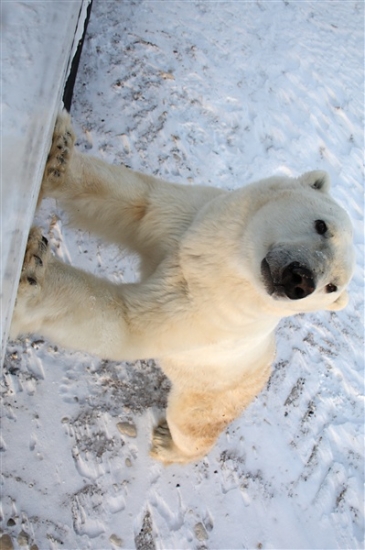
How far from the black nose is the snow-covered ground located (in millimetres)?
1868

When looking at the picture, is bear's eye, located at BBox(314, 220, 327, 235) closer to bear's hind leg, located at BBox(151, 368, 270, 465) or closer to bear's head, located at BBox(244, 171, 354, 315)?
bear's head, located at BBox(244, 171, 354, 315)

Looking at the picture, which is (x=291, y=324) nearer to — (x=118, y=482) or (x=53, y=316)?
(x=118, y=482)

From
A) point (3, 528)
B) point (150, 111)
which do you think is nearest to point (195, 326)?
point (3, 528)

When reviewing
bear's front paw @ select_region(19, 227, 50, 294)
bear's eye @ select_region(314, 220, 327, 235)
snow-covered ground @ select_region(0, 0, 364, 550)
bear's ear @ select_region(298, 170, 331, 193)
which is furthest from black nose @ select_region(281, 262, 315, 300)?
snow-covered ground @ select_region(0, 0, 364, 550)

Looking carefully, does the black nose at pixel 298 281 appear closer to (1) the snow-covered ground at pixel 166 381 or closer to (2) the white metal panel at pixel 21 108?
(2) the white metal panel at pixel 21 108

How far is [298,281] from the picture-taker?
199cm

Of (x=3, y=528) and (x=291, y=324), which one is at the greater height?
(x=291, y=324)

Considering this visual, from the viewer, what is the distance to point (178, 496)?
3.39 metres

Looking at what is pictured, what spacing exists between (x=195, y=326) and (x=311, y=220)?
2.48 ft

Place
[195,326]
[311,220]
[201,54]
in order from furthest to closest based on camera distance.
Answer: [201,54]
[195,326]
[311,220]

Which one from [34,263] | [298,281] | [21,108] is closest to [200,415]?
[298,281]

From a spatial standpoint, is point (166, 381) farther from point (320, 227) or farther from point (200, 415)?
point (320, 227)

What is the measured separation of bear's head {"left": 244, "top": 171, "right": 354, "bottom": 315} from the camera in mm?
2045

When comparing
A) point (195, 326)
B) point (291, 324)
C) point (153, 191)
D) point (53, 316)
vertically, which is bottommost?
point (291, 324)
